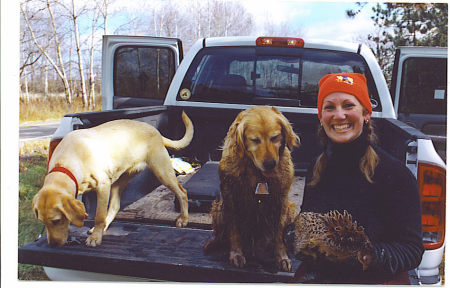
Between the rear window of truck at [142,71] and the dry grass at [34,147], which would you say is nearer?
the dry grass at [34,147]

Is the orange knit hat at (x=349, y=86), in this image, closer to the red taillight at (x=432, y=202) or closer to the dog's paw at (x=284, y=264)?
the red taillight at (x=432, y=202)

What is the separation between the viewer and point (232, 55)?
9.65ft

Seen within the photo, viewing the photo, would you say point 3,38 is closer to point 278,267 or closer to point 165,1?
point 165,1

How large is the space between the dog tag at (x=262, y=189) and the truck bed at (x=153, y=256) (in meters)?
0.18

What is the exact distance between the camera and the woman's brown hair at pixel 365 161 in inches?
75.6

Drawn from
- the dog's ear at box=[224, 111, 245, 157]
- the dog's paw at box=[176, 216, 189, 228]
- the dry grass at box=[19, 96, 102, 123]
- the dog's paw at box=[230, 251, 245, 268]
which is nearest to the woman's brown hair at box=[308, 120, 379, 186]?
the dog's ear at box=[224, 111, 245, 157]

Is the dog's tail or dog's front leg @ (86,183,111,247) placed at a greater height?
the dog's tail

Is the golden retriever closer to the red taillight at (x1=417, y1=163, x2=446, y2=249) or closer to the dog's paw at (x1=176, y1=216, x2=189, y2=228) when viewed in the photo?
the dog's paw at (x1=176, y1=216, x2=189, y2=228)

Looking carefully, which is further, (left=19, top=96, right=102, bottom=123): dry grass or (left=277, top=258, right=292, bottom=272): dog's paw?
(left=19, top=96, right=102, bottom=123): dry grass

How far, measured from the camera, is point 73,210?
210 centimetres

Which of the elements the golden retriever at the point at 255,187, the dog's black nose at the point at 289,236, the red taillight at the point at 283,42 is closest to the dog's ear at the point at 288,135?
the golden retriever at the point at 255,187

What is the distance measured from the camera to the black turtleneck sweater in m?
1.80

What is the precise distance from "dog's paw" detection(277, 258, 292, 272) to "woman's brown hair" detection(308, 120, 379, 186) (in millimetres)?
442

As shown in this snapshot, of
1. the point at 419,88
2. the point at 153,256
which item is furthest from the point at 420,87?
the point at 153,256
